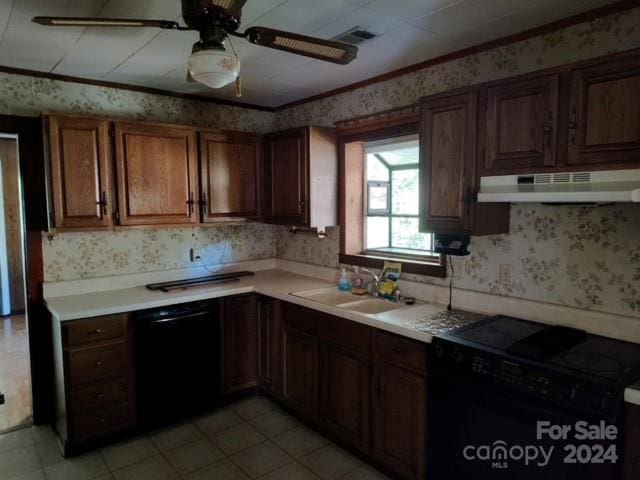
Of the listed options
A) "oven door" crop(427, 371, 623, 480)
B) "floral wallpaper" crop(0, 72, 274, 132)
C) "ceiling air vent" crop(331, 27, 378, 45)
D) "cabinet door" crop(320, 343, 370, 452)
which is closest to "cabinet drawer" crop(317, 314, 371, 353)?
"cabinet door" crop(320, 343, 370, 452)

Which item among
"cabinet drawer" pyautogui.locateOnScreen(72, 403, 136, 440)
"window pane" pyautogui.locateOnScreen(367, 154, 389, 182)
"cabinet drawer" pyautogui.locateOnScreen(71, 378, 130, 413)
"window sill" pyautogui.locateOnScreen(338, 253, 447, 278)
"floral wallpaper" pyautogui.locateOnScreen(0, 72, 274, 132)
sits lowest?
"cabinet drawer" pyautogui.locateOnScreen(72, 403, 136, 440)

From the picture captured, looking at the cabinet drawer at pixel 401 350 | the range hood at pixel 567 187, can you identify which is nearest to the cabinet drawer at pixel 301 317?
the cabinet drawer at pixel 401 350

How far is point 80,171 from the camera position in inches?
109

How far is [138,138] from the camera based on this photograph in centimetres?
296

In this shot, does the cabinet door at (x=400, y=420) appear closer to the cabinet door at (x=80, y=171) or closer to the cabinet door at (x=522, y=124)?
the cabinet door at (x=522, y=124)

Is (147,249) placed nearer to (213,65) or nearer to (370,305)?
(370,305)

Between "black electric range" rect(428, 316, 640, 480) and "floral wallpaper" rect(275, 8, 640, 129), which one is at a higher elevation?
"floral wallpaper" rect(275, 8, 640, 129)

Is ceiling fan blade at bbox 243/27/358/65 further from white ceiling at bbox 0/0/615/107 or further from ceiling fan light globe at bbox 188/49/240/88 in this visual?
white ceiling at bbox 0/0/615/107

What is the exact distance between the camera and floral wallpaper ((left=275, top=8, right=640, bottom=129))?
197cm

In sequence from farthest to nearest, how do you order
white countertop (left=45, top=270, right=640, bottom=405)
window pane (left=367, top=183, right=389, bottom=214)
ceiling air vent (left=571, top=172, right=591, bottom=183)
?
1. window pane (left=367, top=183, right=389, bottom=214)
2. white countertop (left=45, top=270, right=640, bottom=405)
3. ceiling air vent (left=571, top=172, right=591, bottom=183)

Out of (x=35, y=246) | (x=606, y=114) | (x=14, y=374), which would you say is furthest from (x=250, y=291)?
(x=606, y=114)

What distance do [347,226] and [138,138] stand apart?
1625 millimetres

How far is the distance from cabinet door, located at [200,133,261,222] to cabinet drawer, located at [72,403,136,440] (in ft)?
4.65

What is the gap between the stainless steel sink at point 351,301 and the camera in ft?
9.41
